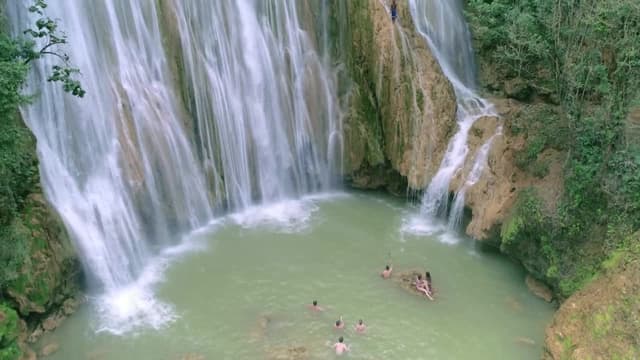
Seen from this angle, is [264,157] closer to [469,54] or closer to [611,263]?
[469,54]

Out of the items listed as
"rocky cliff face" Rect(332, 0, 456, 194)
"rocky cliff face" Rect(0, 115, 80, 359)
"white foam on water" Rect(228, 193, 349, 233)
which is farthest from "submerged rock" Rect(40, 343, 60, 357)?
"rocky cliff face" Rect(332, 0, 456, 194)

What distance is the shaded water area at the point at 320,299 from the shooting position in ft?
43.0

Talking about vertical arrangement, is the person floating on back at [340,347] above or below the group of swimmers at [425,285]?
below

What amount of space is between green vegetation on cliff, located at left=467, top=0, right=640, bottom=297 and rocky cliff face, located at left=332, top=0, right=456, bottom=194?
2682 millimetres

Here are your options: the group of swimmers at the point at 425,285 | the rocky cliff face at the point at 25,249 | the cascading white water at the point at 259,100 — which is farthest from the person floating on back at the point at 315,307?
the rocky cliff face at the point at 25,249

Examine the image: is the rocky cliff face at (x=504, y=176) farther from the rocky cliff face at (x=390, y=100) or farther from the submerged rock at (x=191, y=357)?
the submerged rock at (x=191, y=357)

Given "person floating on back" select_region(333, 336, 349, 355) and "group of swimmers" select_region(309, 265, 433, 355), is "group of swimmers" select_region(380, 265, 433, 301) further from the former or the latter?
"person floating on back" select_region(333, 336, 349, 355)

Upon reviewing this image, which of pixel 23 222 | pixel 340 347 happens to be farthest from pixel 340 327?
pixel 23 222

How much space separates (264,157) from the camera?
1869cm

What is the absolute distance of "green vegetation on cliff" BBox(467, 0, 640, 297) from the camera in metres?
13.8

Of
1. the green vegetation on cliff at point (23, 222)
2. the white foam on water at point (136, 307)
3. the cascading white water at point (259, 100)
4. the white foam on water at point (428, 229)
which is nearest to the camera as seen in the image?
the green vegetation on cliff at point (23, 222)

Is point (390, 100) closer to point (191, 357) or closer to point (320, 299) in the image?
point (320, 299)

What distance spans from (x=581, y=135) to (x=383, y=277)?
18.7 feet

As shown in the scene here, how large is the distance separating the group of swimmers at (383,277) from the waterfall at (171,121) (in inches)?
180
